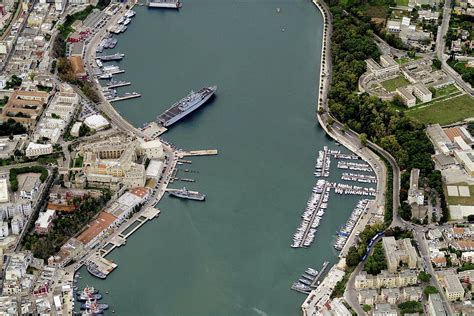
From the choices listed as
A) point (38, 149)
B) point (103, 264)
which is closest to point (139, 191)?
point (103, 264)

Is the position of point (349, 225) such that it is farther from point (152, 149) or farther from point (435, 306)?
point (152, 149)

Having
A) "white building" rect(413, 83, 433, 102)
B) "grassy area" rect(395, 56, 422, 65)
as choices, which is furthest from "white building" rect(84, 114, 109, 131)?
"grassy area" rect(395, 56, 422, 65)

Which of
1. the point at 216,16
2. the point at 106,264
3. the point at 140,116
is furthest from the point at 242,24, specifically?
the point at 106,264

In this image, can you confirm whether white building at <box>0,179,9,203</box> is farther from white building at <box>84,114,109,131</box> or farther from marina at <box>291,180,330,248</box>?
marina at <box>291,180,330,248</box>

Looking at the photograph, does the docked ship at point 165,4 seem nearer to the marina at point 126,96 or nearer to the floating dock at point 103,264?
the marina at point 126,96

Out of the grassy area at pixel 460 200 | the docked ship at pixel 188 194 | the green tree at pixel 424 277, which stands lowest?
the green tree at pixel 424 277

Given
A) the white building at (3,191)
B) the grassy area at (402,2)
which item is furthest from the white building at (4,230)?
the grassy area at (402,2)
